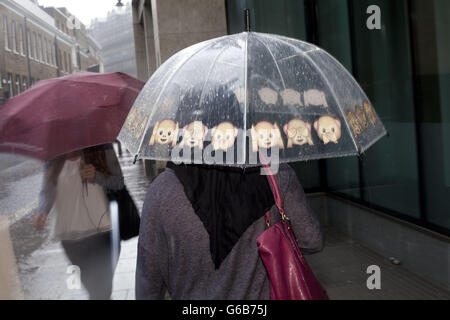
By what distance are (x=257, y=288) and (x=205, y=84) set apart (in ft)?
3.12

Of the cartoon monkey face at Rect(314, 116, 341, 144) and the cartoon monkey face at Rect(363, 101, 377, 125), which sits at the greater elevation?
the cartoon monkey face at Rect(363, 101, 377, 125)

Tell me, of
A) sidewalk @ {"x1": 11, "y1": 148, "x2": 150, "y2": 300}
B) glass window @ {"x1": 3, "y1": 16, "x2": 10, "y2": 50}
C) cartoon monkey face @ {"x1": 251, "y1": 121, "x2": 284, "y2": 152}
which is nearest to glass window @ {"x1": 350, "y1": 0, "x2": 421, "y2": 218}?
sidewalk @ {"x1": 11, "y1": 148, "x2": 150, "y2": 300}

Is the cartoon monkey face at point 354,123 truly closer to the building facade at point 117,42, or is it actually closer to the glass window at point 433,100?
the glass window at point 433,100

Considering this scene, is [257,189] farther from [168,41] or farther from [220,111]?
[168,41]

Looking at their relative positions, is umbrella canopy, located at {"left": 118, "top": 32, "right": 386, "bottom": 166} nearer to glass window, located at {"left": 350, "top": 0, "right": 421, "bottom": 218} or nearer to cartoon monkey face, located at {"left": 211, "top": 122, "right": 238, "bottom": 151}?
cartoon monkey face, located at {"left": 211, "top": 122, "right": 238, "bottom": 151}

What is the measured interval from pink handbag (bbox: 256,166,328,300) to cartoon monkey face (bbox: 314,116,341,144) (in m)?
0.45

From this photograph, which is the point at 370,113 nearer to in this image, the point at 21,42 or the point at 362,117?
the point at 362,117

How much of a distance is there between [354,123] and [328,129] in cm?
16

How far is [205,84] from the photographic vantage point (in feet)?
6.95

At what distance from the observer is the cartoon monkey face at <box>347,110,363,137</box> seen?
6.95ft

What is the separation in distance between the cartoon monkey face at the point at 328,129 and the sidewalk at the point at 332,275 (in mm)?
3319

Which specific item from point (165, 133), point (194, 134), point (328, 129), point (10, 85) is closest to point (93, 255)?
point (165, 133)

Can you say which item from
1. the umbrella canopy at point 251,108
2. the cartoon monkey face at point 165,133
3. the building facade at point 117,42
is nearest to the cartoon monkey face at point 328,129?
the umbrella canopy at point 251,108
